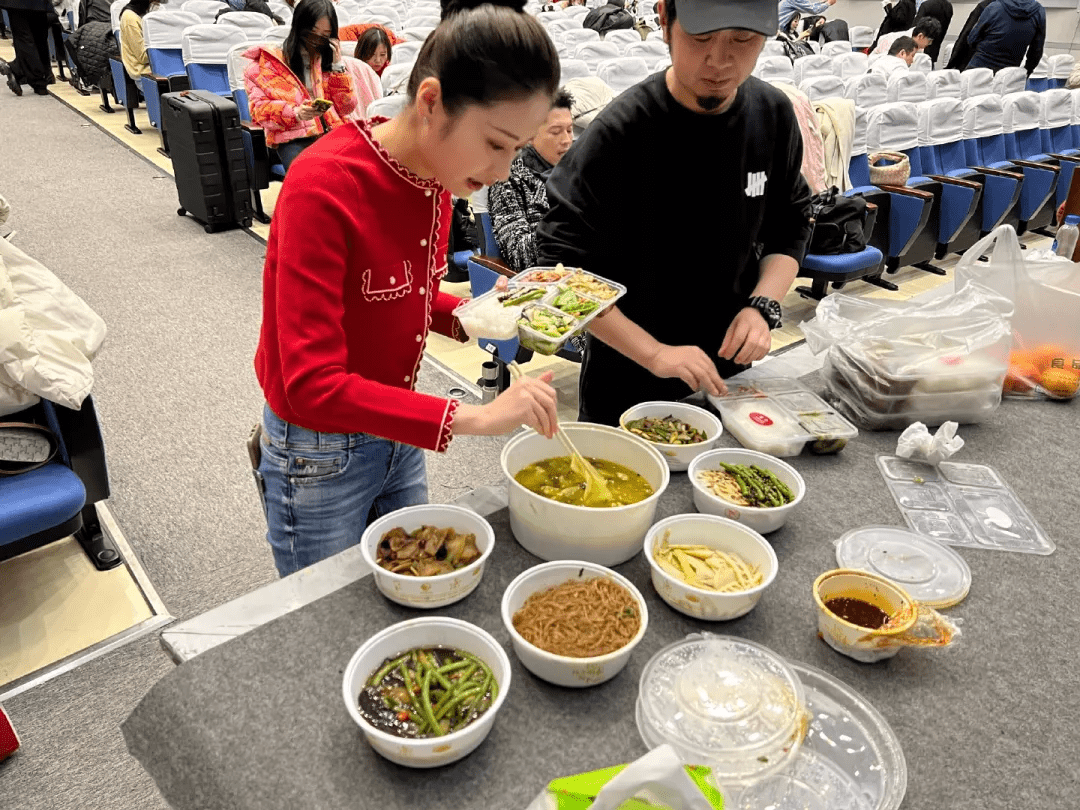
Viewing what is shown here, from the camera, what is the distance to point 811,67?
6.76 m

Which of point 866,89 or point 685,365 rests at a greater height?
point 685,365

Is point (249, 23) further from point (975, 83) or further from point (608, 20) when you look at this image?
point (975, 83)

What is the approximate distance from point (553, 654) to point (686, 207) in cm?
107

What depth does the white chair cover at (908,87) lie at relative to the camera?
6.07m

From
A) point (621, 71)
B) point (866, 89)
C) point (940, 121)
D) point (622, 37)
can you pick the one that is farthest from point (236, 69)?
point (940, 121)

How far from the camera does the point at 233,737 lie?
2.84 feet

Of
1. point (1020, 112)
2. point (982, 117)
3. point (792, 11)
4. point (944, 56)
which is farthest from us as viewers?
point (944, 56)

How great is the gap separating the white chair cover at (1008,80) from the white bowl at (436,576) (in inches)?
307

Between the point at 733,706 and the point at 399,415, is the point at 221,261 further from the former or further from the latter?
the point at 733,706

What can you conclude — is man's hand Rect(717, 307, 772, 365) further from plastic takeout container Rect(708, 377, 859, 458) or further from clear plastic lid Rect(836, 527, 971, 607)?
clear plastic lid Rect(836, 527, 971, 607)

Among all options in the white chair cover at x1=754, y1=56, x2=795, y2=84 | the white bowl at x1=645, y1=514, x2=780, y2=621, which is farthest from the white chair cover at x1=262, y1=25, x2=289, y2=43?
the white bowl at x1=645, y1=514, x2=780, y2=621

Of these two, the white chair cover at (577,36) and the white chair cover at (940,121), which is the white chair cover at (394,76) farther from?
the white chair cover at (940,121)

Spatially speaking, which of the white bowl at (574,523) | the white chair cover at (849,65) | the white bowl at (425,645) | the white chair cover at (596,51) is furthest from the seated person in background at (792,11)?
the white bowl at (425,645)

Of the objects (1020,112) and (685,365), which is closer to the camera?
(685,365)
